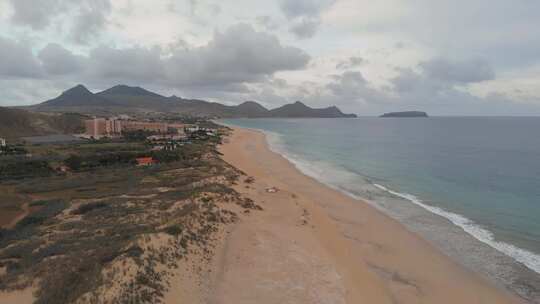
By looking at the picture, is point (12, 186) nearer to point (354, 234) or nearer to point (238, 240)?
point (238, 240)

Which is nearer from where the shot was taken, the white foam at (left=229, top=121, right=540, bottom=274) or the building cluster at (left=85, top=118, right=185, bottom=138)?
the white foam at (left=229, top=121, right=540, bottom=274)

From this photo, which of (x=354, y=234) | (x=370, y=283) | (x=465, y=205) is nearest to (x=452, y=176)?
(x=465, y=205)

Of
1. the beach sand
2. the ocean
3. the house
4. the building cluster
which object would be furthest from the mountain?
the beach sand

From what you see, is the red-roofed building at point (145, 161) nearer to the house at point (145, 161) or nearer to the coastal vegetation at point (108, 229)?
the house at point (145, 161)

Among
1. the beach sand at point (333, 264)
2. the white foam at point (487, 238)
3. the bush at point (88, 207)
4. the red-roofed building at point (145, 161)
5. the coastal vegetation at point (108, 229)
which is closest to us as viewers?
the coastal vegetation at point (108, 229)

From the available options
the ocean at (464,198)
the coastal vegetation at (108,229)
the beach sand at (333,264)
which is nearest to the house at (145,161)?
the coastal vegetation at (108,229)

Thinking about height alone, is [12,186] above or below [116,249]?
below

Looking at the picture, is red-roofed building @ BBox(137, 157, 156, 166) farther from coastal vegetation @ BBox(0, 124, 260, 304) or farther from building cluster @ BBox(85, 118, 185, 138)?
building cluster @ BBox(85, 118, 185, 138)
